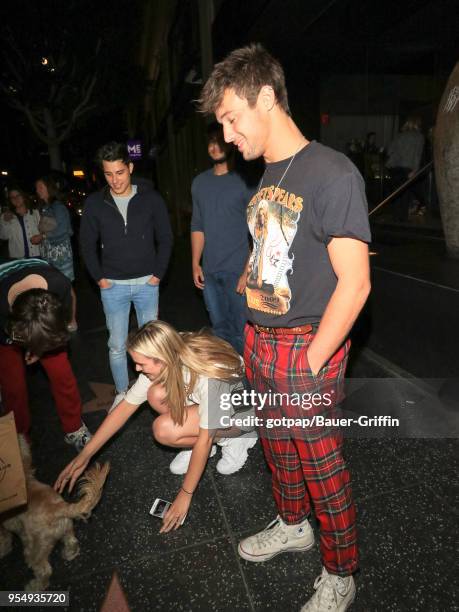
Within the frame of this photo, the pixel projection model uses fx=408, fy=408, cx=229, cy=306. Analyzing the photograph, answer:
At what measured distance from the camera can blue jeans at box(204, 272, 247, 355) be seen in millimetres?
3553

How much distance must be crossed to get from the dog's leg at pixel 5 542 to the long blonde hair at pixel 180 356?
1042 millimetres

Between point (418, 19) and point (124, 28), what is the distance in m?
12.2

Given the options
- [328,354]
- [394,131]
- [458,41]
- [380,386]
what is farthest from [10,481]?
[394,131]

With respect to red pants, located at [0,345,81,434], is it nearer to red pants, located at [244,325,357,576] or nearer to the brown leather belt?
red pants, located at [244,325,357,576]

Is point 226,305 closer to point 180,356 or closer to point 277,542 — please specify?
point 180,356

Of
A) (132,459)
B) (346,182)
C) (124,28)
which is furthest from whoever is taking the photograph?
(124,28)

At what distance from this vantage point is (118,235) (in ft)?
10.6

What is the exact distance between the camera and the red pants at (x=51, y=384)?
2.62m

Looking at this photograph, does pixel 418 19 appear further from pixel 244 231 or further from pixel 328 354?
pixel 328 354

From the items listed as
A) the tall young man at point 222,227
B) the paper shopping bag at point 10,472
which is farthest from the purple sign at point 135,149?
the paper shopping bag at point 10,472

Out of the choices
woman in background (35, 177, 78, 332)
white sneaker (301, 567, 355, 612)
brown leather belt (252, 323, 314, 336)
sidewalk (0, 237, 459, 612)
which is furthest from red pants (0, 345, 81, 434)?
woman in background (35, 177, 78, 332)

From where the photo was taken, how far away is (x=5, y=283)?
7.98 ft

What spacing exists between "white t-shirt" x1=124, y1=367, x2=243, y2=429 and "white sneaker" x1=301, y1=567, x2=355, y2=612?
0.84 meters

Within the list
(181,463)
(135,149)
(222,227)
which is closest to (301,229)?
(181,463)
